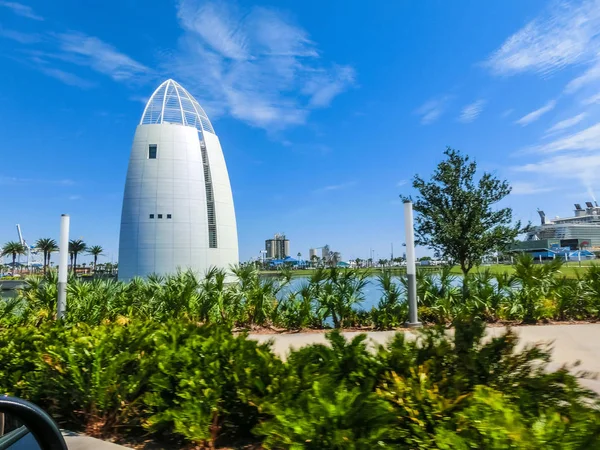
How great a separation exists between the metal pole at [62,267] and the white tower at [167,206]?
57.5 ft

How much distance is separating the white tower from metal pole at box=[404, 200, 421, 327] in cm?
1922

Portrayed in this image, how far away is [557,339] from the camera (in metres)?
7.84

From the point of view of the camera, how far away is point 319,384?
243 cm

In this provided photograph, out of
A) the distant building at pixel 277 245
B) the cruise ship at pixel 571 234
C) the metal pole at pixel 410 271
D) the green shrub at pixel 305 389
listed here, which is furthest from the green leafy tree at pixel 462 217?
the distant building at pixel 277 245

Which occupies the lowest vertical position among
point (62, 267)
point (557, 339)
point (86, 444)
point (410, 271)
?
point (557, 339)

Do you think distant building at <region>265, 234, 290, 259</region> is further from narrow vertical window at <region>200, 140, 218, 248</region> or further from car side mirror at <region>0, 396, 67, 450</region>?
car side mirror at <region>0, 396, 67, 450</region>

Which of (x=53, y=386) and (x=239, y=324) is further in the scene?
(x=239, y=324)

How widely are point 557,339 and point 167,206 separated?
24827mm

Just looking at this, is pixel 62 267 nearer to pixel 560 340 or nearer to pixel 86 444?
pixel 86 444

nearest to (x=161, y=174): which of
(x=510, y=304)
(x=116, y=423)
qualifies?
(x=510, y=304)

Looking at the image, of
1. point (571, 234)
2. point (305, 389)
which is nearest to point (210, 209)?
point (305, 389)

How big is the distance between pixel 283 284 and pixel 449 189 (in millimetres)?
7313

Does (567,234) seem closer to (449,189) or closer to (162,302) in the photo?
(449,189)

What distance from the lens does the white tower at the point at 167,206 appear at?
2689 centimetres
